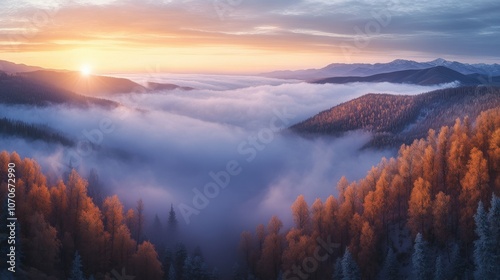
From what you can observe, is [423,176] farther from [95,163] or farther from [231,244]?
[95,163]

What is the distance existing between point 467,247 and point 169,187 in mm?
122410

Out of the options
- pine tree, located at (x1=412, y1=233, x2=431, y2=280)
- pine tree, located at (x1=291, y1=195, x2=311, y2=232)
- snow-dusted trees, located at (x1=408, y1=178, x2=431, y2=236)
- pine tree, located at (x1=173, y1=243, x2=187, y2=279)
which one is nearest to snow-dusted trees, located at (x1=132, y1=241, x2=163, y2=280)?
pine tree, located at (x1=173, y1=243, x2=187, y2=279)

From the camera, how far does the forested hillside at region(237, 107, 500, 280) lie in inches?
2677

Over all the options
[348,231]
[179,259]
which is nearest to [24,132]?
[179,259]

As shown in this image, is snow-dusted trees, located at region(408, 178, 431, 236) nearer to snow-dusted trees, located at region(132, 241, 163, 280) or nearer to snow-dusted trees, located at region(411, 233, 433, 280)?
snow-dusted trees, located at region(411, 233, 433, 280)

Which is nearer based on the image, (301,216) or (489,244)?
(489,244)

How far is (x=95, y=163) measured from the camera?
179000 millimetres

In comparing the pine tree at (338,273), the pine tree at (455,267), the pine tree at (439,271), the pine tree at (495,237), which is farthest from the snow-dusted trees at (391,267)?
the pine tree at (495,237)

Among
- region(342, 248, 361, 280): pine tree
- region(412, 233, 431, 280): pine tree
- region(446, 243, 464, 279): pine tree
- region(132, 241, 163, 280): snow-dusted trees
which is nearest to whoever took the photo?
region(446, 243, 464, 279): pine tree

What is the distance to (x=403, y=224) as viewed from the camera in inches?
3196

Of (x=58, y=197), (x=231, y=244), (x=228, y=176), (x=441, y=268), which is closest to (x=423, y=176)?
(x=441, y=268)

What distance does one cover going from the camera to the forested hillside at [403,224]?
68.0m

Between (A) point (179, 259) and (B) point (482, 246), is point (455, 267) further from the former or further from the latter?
(A) point (179, 259)

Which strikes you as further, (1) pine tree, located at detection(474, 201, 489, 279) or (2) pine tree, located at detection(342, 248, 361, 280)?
(2) pine tree, located at detection(342, 248, 361, 280)
